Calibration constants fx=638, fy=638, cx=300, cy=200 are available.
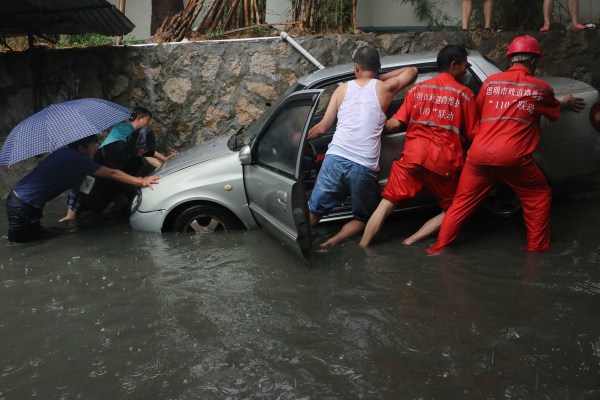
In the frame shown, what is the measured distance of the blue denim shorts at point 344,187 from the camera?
5449 mm

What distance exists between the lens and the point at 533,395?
3312mm

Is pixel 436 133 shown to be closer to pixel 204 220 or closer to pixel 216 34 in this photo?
pixel 204 220

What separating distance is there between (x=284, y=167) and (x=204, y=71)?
4.17m

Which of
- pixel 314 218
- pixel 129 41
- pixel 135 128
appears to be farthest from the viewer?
pixel 129 41

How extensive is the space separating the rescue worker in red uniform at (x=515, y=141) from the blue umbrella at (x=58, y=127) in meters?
3.46

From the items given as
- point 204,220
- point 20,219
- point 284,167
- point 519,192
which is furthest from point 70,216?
point 519,192

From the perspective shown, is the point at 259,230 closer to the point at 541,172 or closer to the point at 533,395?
the point at 541,172

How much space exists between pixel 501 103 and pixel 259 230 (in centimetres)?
252

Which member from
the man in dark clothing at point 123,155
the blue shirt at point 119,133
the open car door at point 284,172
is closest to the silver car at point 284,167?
the open car door at point 284,172

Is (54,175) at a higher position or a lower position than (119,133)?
lower

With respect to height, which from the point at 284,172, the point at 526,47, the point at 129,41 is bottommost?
A: the point at 284,172

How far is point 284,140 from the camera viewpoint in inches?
213

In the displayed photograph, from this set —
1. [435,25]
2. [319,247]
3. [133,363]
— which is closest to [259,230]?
[319,247]

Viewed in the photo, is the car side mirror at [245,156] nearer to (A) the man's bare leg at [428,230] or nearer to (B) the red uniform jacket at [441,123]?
(B) the red uniform jacket at [441,123]
